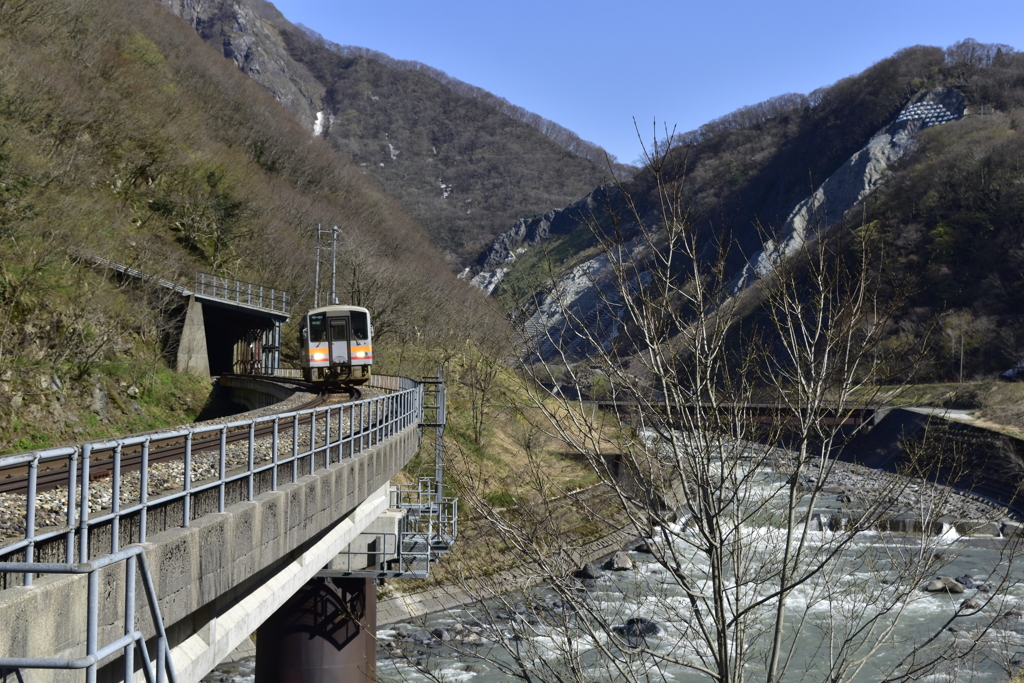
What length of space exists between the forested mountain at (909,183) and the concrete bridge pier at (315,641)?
7542mm

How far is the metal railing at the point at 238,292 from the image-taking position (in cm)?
3803

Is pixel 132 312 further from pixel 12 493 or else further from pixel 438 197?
pixel 438 197

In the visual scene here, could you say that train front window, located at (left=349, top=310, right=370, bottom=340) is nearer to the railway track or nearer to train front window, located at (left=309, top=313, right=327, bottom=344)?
train front window, located at (left=309, top=313, right=327, bottom=344)

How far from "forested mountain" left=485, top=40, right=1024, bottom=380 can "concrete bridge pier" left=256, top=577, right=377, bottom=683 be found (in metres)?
7.54

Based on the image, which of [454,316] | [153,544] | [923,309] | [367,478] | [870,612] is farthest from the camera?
[923,309]

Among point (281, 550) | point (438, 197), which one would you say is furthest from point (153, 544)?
point (438, 197)

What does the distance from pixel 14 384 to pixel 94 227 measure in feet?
36.0

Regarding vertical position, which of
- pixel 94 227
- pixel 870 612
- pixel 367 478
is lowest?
pixel 870 612

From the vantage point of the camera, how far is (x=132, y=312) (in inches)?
1211

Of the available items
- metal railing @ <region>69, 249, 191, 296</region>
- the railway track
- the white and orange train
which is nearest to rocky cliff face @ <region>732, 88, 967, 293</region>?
metal railing @ <region>69, 249, 191, 296</region>

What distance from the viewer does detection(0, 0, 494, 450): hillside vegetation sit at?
23.6 meters

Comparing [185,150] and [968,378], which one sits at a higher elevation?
[185,150]

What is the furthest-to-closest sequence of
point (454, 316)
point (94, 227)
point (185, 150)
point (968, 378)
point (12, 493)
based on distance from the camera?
point (968, 378) → point (454, 316) → point (185, 150) → point (94, 227) → point (12, 493)

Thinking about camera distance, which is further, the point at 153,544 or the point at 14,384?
the point at 14,384
